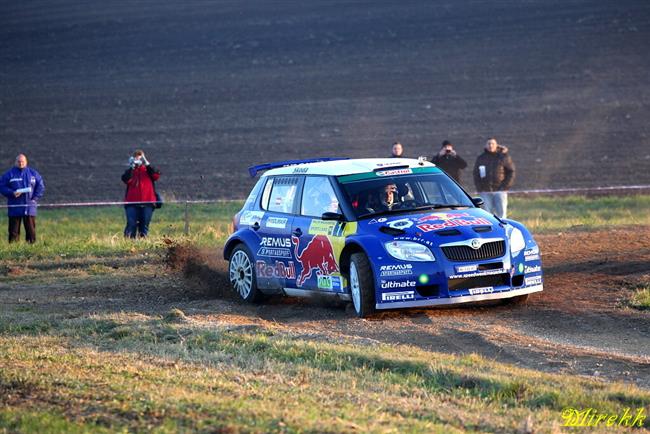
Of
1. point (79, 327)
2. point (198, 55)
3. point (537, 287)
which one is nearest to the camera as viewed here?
point (79, 327)

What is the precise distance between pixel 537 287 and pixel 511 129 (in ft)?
91.7

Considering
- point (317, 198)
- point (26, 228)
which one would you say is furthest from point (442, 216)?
point (26, 228)

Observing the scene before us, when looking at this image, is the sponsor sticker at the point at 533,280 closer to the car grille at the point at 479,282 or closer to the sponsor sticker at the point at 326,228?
the car grille at the point at 479,282

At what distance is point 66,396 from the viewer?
7.89m

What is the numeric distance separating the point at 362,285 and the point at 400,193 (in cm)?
148

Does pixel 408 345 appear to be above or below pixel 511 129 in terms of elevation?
below

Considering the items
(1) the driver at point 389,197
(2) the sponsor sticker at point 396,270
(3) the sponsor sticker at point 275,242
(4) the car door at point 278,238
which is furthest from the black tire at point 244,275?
(2) the sponsor sticker at point 396,270

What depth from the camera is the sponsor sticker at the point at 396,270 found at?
→ 12242 millimetres

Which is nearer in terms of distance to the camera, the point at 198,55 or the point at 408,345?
the point at 408,345

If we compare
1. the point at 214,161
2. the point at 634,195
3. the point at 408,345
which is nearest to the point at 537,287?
the point at 408,345

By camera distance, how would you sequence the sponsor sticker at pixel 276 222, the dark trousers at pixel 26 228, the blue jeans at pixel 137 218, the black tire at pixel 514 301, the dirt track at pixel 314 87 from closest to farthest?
the black tire at pixel 514 301 → the sponsor sticker at pixel 276 222 → the dark trousers at pixel 26 228 → the blue jeans at pixel 137 218 → the dirt track at pixel 314 87

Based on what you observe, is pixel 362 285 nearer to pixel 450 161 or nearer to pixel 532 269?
pixel 532 269

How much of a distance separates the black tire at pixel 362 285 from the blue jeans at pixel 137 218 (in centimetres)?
1051

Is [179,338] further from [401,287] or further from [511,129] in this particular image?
[511,129]
